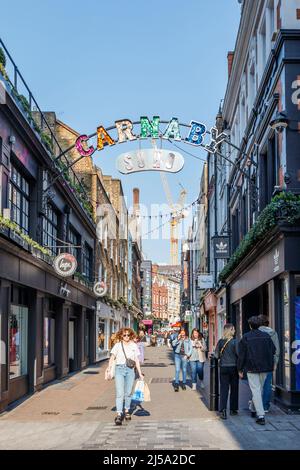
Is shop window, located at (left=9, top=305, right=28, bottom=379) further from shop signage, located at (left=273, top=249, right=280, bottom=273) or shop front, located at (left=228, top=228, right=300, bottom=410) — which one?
shop signage, located at (left=273, top=249, right=280, bottom=273)

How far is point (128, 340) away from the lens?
Answer: 492 inches

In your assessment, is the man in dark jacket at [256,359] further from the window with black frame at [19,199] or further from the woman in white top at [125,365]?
the window with black frame at [19,199]

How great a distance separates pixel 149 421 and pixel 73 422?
134 cm

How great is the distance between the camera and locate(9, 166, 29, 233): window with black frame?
1650 centimetres

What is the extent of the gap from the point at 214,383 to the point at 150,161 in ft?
26.3

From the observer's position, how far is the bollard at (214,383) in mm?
12516

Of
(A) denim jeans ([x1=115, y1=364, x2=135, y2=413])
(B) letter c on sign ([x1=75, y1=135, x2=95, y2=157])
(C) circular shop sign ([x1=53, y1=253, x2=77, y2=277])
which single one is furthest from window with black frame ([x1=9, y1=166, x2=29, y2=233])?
(A) denim jeans ([x1=115, y1=364, x2=135, y2=413])

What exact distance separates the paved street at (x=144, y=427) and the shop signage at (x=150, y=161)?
627cm

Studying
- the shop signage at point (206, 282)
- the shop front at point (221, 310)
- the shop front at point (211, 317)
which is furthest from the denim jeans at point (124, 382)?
the shop signage at point (206, 282)

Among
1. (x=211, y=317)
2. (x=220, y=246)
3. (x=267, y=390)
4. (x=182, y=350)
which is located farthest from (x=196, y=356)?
(x=211, y=317)

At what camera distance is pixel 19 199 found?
1755 centimetres

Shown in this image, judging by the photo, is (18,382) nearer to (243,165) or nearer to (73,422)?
(73,422)

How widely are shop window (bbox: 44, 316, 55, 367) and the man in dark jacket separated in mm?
9713

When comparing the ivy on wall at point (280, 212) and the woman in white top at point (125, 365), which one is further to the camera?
the ivy on wall at point (280, 212)
